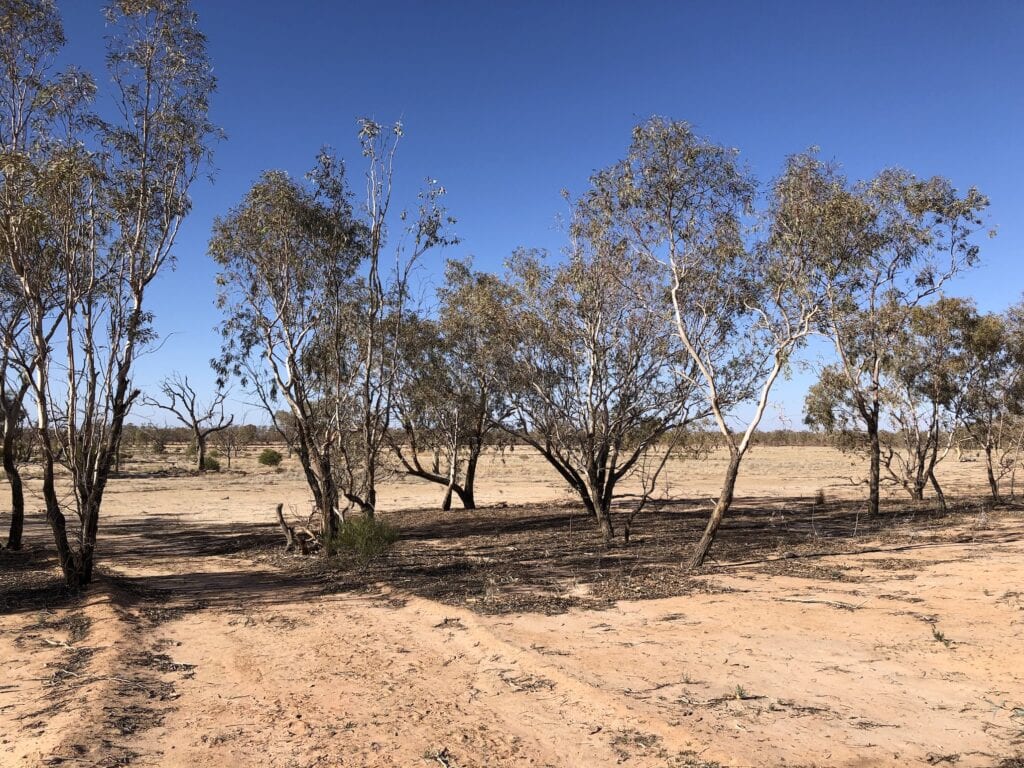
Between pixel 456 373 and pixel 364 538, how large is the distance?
345 inches

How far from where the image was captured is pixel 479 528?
18969mm

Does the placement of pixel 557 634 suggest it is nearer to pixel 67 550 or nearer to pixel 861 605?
pixel 861 605

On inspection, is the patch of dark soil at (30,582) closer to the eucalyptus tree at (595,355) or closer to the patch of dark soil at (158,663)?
the patch of dark soil at (158,663)

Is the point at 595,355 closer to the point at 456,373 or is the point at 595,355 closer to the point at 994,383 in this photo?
the point at 456,373

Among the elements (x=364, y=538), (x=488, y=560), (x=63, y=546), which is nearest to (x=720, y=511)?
(x=488, y=560)

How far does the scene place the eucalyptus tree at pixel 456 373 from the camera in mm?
17875

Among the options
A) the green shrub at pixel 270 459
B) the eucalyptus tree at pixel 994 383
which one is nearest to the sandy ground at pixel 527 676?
the eucalyptus tree at pixel 994 383

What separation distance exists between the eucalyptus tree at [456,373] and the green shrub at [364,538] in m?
5.36

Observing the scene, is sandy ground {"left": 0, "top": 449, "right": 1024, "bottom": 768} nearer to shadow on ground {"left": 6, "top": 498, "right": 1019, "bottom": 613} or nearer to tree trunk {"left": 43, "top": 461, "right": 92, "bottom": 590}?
shadow on ground {"left": 6, "top": 498, "right": 1019, "bottom": 613}

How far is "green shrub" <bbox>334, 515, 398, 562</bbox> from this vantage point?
1303 centimetres

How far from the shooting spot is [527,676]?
6.30m

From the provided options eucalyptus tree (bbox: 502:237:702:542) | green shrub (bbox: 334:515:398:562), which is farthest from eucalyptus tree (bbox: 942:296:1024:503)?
green shrub (bbox: 334:515:398:562)

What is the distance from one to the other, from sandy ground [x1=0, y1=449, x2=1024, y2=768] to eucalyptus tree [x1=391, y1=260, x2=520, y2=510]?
8.12 meters

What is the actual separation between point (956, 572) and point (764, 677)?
663 cm
